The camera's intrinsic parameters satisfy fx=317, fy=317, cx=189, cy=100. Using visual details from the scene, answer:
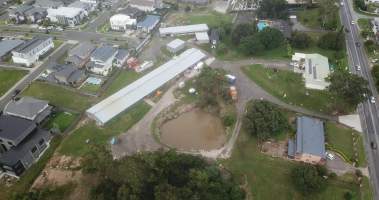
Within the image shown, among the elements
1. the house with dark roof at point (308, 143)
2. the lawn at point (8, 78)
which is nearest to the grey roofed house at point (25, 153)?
the lawn at point (8, 78)

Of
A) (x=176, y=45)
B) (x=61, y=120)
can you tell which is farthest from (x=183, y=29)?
(x=61, y=120)

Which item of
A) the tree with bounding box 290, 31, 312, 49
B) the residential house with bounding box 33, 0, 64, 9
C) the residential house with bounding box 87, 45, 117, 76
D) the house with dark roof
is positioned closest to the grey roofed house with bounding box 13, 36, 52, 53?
the residential house with bounding box 87, 45, 117, 76

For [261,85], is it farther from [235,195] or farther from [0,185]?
[0,185]

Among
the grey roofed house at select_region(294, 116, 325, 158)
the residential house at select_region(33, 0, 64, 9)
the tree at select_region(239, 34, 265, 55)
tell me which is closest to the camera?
the grey roofed house at select_region(294, 116, 325, 158)

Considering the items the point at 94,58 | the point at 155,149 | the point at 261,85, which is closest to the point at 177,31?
the point at 94,58

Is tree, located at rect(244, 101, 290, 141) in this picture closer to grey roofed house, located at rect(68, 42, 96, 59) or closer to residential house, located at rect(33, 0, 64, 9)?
grey roofed house, located at rect(68, 42, 96, 59)

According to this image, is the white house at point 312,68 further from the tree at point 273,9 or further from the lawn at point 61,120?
the lawn at point 61,120
